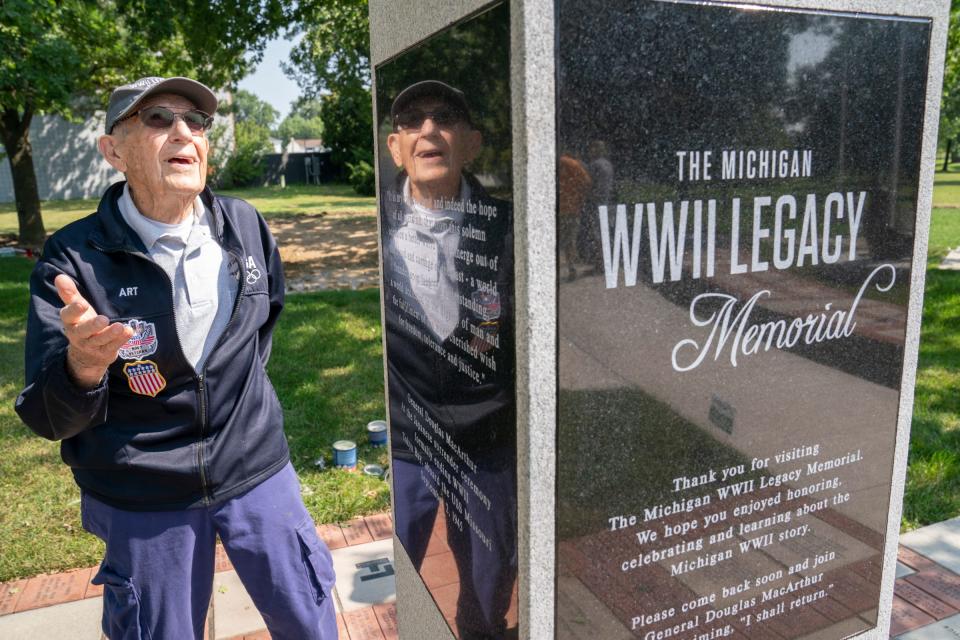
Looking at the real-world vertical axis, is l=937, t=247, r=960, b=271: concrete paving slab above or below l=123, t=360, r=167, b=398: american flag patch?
below

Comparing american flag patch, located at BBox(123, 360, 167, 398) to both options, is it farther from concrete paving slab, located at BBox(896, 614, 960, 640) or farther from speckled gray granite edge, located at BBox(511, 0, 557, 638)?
concrete paving slab, located at BBox(896, 614, 960, 640)

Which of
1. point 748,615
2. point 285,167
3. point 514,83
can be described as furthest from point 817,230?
point 285,167

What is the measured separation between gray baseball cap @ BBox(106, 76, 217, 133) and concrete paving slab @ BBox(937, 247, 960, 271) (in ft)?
35.7

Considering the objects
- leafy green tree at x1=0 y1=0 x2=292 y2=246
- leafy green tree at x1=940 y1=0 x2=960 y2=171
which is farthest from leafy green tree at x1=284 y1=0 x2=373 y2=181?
leafy green tree at x1=940 y1=0 x2=960 y2=171

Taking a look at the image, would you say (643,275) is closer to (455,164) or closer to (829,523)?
(455,164)

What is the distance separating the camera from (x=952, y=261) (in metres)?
11.2

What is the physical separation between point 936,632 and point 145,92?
3187mm

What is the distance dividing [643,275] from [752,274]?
0.33 meters

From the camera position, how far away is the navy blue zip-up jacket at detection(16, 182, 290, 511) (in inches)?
76.7

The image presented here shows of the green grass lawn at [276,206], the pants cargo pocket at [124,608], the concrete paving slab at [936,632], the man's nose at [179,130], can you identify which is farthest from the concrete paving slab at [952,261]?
the green grass lawn at [276,206]

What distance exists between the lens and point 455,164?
173cm

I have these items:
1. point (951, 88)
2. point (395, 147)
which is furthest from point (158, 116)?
point (951, 88)

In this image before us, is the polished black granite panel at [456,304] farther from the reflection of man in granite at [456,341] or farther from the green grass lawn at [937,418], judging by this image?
the green grass lawn at [937,418]

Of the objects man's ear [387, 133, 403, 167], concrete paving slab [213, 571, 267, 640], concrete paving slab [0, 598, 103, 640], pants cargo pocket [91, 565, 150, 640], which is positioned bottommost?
concrete paving slab [213, 571, 267, 640]
